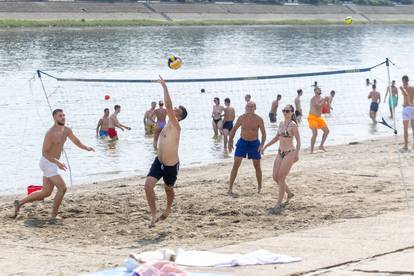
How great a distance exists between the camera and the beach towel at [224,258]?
880cm

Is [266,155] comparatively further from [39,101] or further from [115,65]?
[115,65]

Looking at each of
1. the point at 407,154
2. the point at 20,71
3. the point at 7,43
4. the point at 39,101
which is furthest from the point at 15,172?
the point at 7,43

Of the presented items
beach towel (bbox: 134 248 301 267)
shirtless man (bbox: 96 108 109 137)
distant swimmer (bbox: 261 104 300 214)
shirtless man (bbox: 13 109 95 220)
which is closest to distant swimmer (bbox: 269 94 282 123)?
shirtless man (bbox: 96 108 109 137)

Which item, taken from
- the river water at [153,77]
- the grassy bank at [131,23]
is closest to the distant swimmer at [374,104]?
the river water at [153,77]

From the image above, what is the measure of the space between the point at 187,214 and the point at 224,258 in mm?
3289

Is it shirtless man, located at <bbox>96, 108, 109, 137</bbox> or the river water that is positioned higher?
shirtless man, located at <bbox>96, 108, 109, 137</bbox>

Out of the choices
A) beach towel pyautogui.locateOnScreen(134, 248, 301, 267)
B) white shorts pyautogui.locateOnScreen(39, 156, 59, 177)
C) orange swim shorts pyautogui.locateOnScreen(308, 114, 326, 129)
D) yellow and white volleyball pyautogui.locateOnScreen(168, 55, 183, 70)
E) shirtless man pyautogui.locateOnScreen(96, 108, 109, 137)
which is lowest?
shirtless man pyautogui.locateOnScreen(96, 108, 109, 137)

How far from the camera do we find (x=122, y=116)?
28234mm

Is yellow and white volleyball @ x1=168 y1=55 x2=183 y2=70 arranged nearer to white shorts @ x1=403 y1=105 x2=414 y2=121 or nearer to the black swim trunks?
the black swim trunks

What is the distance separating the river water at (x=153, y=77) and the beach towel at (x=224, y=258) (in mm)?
8402

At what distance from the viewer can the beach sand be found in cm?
1016

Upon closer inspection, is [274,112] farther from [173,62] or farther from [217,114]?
[173,62]

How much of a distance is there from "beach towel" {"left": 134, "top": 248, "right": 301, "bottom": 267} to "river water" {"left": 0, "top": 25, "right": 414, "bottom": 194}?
27.6ft

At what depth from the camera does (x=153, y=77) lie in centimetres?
3931
